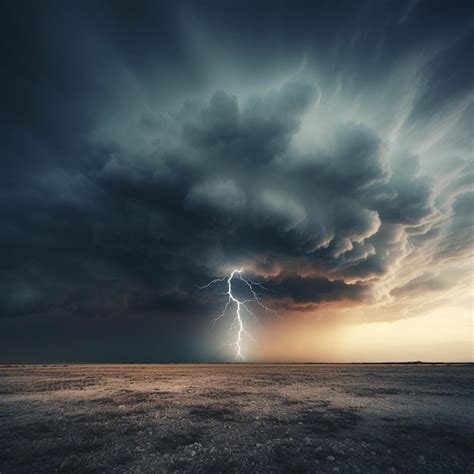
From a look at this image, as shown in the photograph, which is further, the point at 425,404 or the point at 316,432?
the point at 425,404

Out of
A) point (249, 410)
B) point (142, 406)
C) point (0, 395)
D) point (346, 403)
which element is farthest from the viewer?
point (0, 395)

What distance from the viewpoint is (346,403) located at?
1795 centimetres

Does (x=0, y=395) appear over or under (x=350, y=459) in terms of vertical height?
over

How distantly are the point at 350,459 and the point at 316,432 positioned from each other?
3.13 meters

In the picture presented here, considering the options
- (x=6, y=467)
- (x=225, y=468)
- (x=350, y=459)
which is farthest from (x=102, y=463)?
(x=350, y=459)

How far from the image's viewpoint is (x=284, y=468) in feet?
25.8

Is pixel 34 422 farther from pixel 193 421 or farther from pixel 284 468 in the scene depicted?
pixel 284 468

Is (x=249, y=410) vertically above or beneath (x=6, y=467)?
above

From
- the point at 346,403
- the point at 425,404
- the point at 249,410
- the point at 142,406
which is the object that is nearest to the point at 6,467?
the point at 142,406

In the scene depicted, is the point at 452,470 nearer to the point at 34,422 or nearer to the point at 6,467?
the point at 6,467

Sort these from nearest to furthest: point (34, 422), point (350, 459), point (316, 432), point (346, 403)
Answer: point (350, 459) < point (316, 432) < point (34, 422) < point (346, 403)

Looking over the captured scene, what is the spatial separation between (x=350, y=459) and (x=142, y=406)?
1274 centimetres

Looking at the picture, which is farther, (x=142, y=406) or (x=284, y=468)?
(x=142, y=406)

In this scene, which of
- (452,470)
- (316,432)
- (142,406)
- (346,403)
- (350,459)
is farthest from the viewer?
(346,403)
